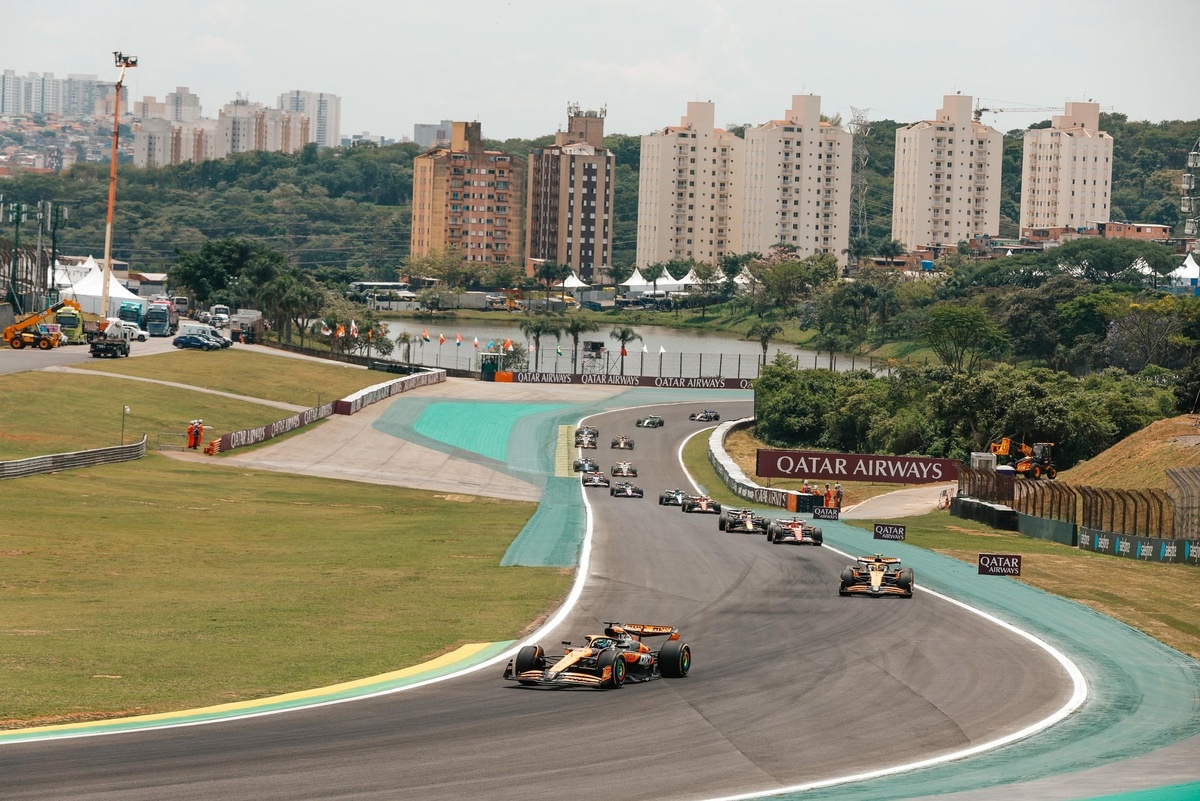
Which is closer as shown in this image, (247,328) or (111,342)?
(111,342)

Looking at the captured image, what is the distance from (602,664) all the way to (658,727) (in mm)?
3076

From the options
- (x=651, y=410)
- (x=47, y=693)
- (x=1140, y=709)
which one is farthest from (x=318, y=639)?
(x=651, y=410)

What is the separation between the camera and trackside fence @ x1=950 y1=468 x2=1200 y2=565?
51406 millimetres

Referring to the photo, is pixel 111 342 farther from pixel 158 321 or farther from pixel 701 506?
pixel 701 506

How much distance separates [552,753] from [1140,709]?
11.5 metres

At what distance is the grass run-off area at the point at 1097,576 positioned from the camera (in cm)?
3634

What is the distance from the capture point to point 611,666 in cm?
2534

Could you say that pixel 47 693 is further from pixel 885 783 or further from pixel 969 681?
pixel 969 681

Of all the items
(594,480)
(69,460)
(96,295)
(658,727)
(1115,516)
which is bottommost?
(658,727)

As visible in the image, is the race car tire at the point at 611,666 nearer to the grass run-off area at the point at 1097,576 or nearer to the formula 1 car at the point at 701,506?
the grass run-off area at the point at 1097,576

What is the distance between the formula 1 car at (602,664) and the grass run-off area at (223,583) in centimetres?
323

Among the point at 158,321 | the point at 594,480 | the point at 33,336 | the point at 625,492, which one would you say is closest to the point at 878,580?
the point at 625,492

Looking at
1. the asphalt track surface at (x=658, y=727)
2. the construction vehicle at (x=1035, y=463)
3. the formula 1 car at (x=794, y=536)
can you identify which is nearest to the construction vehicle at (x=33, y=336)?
the construction vehicle at (x=1035, y=463)

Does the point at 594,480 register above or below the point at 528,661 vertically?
below
